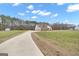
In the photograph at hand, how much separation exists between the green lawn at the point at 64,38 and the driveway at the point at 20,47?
0.17 meters

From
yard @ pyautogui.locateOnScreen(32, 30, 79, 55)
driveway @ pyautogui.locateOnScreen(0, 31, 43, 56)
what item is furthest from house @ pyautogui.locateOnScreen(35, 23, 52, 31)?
driveway @ pyautogui.locateOnScreen(0, 31, 43, 56)

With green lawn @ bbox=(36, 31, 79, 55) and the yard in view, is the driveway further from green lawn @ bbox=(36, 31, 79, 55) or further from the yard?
green lawn @ bbox=(36, 31, 79, 55)

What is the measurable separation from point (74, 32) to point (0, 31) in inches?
32.6

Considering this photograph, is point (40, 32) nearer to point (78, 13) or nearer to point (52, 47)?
point (52, 47)

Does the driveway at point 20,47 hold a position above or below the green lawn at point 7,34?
below

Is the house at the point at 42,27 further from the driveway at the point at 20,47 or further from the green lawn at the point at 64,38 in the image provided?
the driveway at the point at 20,47

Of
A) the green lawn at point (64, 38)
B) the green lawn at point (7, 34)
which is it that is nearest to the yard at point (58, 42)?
the green lawn at point (64, 38)

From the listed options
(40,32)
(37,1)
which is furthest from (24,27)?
(37,1)

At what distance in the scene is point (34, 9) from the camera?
7.63 feet

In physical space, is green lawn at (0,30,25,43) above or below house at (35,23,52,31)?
below

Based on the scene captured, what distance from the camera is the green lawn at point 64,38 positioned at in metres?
2.30

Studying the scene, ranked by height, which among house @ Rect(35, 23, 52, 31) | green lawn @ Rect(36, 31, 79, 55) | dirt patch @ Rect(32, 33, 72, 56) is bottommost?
dirt patch @ Rect(32, 33, 72, 56)

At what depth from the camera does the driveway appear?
2305 millimetres

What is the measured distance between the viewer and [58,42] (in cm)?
235
